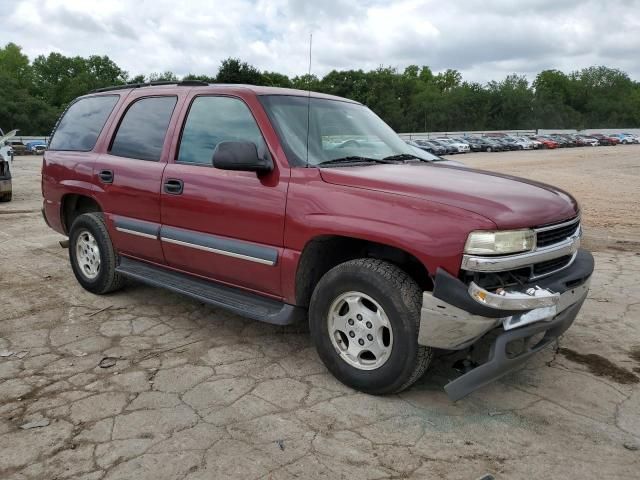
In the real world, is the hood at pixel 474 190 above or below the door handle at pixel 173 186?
above

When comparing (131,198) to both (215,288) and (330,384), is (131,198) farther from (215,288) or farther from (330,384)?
(330,384)

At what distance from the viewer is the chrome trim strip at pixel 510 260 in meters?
→ 2.83

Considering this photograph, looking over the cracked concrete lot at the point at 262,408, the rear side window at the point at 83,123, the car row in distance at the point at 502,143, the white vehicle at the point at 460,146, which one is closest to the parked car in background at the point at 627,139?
the car row in distance at the point at 502,143

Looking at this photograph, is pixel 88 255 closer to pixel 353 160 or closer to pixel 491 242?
pixel 353 160

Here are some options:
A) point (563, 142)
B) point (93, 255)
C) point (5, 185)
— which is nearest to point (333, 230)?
point (93, 255)

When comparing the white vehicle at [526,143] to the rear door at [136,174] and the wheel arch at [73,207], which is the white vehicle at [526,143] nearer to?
the wheel arch at [73,207]

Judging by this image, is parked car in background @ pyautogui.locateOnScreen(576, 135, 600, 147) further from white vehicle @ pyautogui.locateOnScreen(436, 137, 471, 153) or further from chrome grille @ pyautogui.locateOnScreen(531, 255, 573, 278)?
chrome grille @ pyautogui.locateOnScreen(531, 255, 573, 278)

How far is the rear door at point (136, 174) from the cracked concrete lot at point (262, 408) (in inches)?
26.9

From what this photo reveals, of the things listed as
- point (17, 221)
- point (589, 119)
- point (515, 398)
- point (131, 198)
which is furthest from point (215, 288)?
point (589, 119)

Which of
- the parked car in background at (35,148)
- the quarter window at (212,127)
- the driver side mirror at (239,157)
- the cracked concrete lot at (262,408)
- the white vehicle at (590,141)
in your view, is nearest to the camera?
the cracked concrete lot at (262,408)

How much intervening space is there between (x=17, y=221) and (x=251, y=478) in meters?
→ 8.52

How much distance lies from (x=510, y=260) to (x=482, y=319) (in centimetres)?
34

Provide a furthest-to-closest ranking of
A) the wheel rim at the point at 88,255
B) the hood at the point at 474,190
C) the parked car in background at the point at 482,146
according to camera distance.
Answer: the parked car in background at the point at 482,146 < the wheel rim at the point at 88,255 < the hood at the point at 474,190

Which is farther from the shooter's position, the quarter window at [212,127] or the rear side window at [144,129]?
the rear side window at [144,129]
